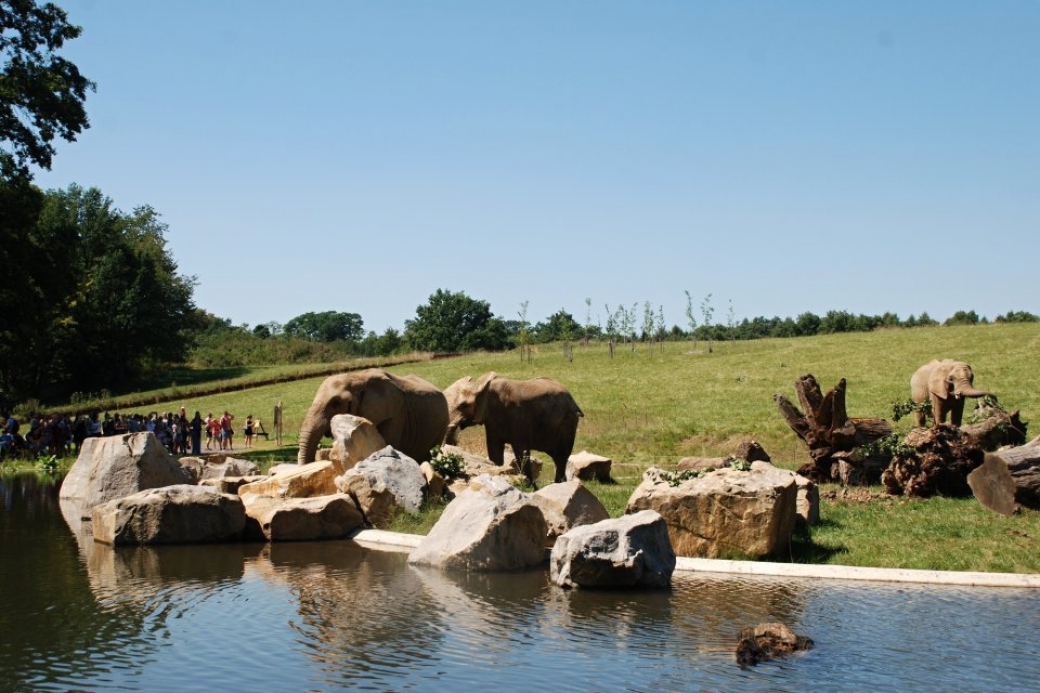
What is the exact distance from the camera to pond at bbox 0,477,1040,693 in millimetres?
9188

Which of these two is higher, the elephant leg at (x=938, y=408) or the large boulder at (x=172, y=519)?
the elephant leg at (x=938, y=408)

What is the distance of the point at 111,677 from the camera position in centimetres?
924

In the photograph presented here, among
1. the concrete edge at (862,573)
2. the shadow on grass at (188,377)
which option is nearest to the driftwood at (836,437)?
the concrete edge at (862,573)

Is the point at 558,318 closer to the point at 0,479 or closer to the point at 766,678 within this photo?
the point at 0,479

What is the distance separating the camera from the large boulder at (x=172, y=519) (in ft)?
56.0

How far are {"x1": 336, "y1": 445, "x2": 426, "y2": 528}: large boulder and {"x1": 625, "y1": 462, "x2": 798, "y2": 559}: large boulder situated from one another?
462 centimetres

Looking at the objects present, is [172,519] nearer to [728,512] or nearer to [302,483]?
Result: [302,483]

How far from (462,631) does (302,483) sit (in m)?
9.33

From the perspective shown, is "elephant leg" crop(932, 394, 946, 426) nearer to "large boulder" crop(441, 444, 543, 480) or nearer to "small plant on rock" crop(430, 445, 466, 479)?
"large boulder" crop(441, 444, 543, 480)

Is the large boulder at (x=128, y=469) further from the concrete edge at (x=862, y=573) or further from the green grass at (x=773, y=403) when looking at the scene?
the concrete edge at (x=862, y=573)

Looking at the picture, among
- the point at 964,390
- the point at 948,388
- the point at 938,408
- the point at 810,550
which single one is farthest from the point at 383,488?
the point at 938,408

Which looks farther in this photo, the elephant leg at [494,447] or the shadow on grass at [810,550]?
the elephant leg at [494,447]

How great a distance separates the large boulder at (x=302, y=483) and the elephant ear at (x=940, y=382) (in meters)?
17.7

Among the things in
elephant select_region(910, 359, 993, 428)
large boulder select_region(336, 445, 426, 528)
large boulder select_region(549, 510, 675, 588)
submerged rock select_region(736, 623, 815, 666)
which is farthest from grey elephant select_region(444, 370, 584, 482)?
submerged rock select_region(736, 623, 815, 666)
